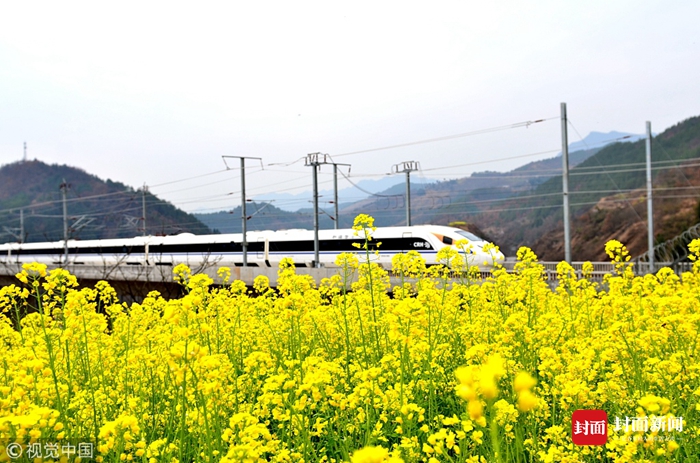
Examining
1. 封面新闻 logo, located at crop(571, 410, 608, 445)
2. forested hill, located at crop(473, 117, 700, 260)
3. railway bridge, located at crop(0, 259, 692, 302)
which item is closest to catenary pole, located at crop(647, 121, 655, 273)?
railway bridge, located at crop(0, 259, 692, 302)

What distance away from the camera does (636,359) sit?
3891 mm

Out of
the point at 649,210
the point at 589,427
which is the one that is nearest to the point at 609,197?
the point at 649,210

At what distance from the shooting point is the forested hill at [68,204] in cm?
7556

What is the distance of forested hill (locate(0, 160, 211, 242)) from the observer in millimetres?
75562

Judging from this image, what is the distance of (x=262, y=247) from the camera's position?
86.0 ft

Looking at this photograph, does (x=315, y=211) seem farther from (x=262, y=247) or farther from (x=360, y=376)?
(x=360, y=376)

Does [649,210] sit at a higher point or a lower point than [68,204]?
Result: lower

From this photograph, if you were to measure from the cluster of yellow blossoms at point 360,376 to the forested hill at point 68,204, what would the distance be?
63.6m

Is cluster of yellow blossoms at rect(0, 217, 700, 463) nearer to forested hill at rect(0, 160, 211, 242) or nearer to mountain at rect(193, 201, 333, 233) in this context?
mountain at rect(193, 201, 333, 233)

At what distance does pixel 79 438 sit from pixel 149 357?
0.74m

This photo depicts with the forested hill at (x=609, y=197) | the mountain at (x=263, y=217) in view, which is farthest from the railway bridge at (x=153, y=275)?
the forested hill at (x=609, y=197)

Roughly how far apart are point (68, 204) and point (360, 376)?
314 ft

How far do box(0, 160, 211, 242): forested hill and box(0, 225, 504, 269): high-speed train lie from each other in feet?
106

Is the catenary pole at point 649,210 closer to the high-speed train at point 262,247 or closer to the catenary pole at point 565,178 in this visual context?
the catenary pole at point 565,178
